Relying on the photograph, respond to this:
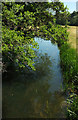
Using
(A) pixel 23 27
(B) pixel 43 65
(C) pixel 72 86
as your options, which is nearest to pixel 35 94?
(C) pixel 72 86

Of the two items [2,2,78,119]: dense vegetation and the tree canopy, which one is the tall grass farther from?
the tree canopy

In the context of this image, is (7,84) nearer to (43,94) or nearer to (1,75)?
(1,75)

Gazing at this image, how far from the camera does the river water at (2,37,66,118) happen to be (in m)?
5.58

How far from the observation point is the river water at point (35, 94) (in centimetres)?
558

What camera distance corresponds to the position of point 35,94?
273 inches

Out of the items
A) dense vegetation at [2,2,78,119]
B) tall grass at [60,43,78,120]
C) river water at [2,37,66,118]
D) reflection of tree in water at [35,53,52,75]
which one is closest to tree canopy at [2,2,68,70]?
dense vegetation at [2,2,78,119]

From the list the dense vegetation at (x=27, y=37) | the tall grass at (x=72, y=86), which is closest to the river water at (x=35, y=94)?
the tall grass at (x=72, y=86)

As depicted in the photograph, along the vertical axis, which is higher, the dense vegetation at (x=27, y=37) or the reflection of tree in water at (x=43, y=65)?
the dense vegetation at (x=27, y=37)

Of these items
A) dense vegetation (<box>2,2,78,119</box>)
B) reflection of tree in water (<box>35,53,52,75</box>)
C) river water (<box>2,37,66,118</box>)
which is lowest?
river water (<box>2,37,66,118</box>)

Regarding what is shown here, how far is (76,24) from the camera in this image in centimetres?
3969

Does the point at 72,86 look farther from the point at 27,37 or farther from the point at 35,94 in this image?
the point at 27,37

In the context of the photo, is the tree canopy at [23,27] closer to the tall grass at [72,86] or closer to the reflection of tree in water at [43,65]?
the reflection of tree in water at [43,65]

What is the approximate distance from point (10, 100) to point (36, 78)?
260 cm

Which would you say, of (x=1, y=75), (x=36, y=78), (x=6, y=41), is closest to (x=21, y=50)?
(x=6, y=41)
